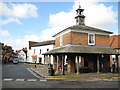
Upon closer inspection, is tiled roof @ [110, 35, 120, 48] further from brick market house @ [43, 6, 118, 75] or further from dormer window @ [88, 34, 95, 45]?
dormer window @ [88, 34, 95, 45]

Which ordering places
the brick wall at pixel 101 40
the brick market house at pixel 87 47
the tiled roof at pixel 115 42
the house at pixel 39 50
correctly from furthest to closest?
the house at pixel 39 50
the tiled roof at pixel 115 42
the brick wall at pixel 101 40
the brick market house at pixel 87 47

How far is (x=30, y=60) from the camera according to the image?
54.1 metres

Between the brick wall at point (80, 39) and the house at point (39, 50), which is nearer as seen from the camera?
the brick wall at point (80, 39)

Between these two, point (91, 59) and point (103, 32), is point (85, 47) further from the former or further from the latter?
point (103, 32)

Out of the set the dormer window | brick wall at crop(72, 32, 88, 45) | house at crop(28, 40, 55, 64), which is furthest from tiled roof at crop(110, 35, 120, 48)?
house at crop(28, 40, 55, 64)

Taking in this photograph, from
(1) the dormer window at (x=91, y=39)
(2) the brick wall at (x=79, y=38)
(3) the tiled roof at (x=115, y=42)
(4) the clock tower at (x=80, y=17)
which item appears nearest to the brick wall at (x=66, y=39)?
(2) the brick wall at (x=79, y=38)

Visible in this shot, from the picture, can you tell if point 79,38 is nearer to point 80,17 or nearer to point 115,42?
point 80,17

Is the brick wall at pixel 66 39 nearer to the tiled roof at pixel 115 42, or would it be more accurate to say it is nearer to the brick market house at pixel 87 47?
the brick market house at pixel 87 47

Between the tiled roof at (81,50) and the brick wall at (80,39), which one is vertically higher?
the brick wall at (80,39)

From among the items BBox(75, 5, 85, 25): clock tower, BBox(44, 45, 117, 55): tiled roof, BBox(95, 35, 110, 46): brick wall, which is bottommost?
BBox(44, 45, 117, 55): tiled roof

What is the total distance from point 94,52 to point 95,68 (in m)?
4.00

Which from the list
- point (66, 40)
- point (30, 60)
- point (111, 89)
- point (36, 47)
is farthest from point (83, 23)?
point (30, 60)

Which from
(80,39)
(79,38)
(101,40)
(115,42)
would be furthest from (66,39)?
(115,42)

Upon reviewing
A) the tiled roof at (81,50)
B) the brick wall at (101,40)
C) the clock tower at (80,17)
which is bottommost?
the tiled roof at (81,50)
